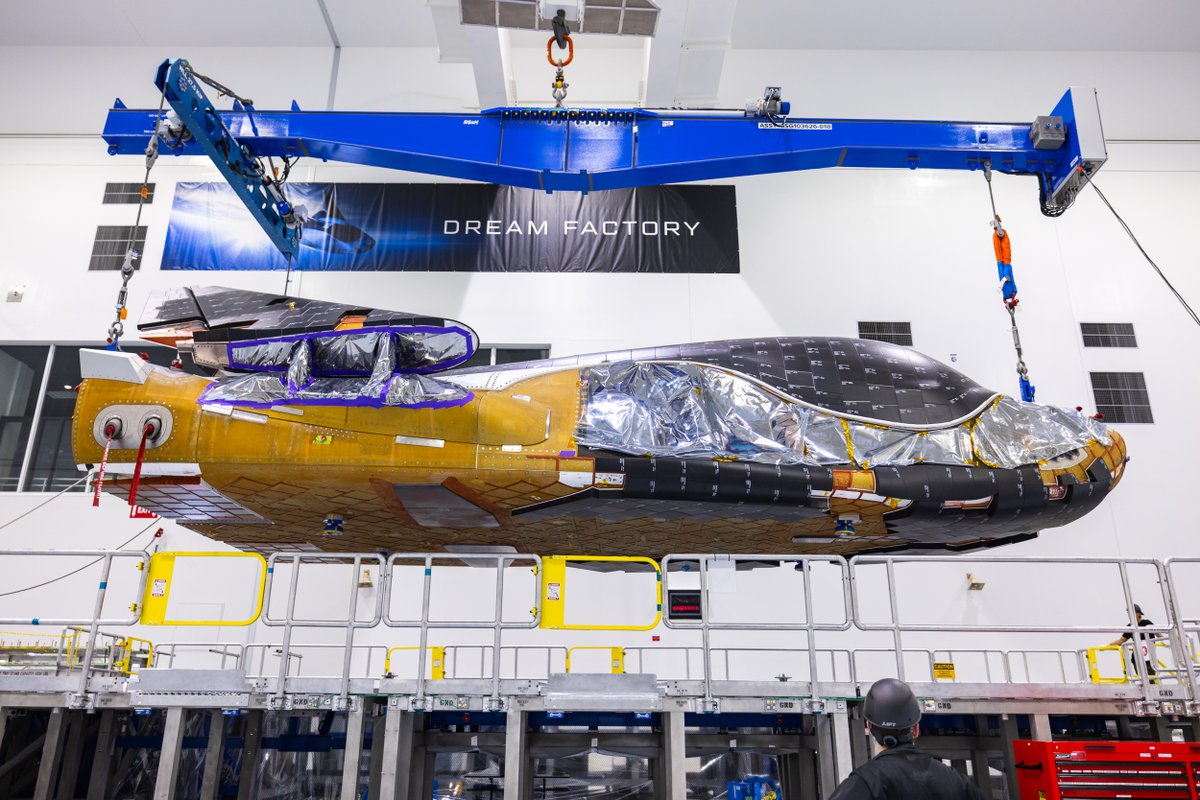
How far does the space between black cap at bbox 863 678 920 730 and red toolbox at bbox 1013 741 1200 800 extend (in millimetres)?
2785

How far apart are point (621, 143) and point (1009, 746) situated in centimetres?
698

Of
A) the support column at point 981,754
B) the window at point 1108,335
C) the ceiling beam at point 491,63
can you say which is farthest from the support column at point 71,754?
the window at point 1108,335

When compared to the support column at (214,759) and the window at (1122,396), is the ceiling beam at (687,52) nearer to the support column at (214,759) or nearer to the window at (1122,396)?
the window at (1122,396)

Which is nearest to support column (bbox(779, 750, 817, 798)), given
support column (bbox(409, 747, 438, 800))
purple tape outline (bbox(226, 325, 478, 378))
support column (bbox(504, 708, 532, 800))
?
support column (bbox(504, 708, 532, 800))

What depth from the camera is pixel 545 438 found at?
279 inches

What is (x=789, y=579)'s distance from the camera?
530 inches

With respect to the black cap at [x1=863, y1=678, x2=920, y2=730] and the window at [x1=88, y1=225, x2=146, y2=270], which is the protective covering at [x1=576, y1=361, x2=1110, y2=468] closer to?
the black cap at [x1=863, y1=678, x2=920, y2=730]

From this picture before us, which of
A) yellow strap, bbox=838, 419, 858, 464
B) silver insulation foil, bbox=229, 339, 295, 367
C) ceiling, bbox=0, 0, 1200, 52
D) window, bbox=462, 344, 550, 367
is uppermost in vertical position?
ceiling, bbox=0, 0, 1200, 52

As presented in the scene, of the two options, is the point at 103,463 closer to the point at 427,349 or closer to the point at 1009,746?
the point at 427,349

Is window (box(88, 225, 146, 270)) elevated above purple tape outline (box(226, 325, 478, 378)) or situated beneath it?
elevated above

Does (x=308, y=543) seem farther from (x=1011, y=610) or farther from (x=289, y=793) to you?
(x=1011, y=610)

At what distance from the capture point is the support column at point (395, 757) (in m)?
5.51

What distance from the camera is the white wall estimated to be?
13891 mm

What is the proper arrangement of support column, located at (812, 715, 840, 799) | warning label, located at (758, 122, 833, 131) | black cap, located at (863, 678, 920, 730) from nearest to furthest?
1. black cap, located at (863, 678, 920, 730)
2. support column, located at (812, 715, 840, 799)
3. warning label, located at (758, 122, 833, 131)
